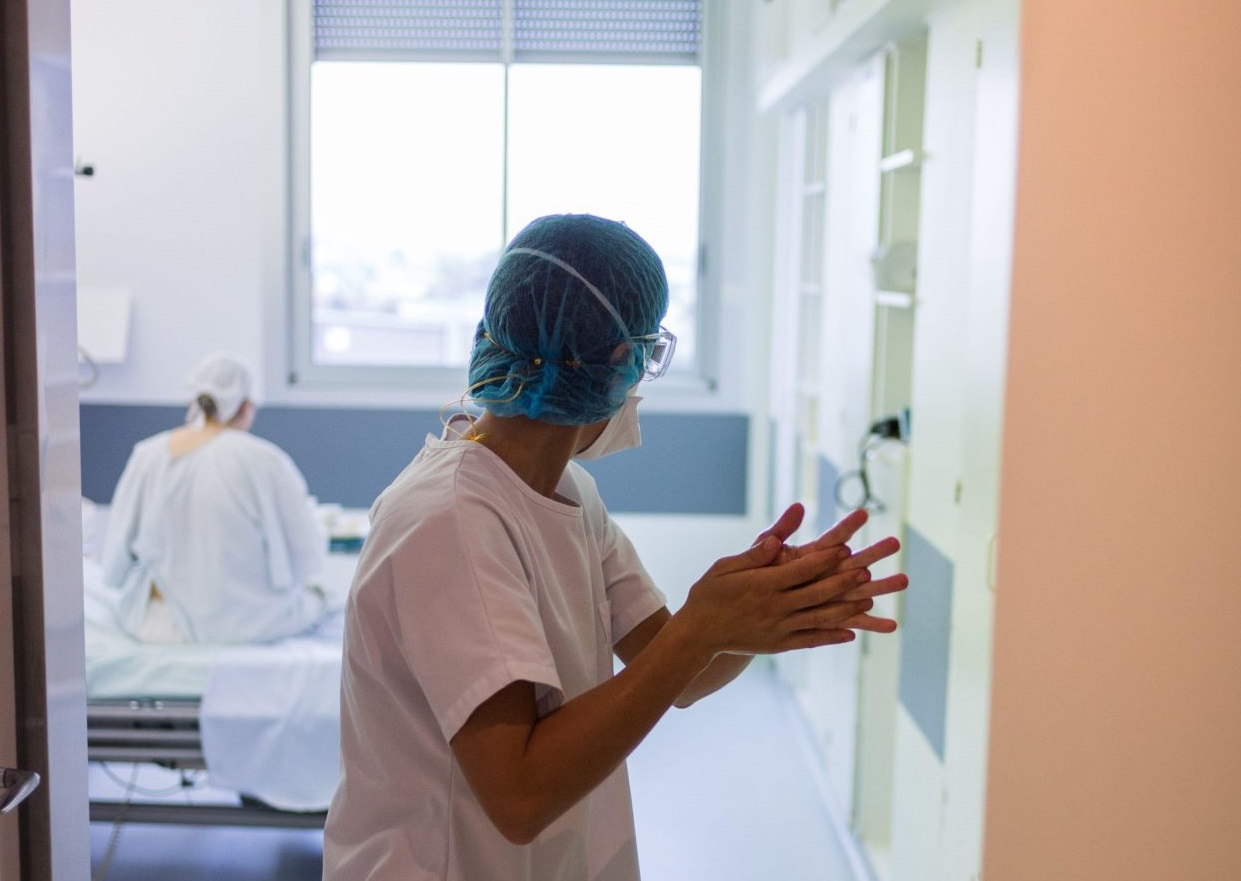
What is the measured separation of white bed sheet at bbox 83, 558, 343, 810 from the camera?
296 centimetres

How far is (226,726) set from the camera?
9.71 ft

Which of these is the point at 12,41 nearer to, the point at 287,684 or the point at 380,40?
the point at 287,684

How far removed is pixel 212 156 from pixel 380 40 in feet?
2.55

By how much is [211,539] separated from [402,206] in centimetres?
205

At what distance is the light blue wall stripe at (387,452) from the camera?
493 cm

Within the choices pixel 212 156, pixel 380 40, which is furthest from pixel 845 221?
pixel 212 156

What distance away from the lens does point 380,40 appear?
4.80 meters

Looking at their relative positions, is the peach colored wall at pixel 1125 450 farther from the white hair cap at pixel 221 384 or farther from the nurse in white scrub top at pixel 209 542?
the white hair cap at pixel 221 384

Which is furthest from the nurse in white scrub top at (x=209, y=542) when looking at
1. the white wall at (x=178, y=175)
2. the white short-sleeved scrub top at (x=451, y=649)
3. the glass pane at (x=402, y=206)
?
the white short-sleeved scrub top at (x=451, y=649)

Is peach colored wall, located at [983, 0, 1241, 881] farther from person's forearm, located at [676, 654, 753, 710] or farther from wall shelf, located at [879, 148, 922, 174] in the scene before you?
wall shelf, located at [879, 148, 922, 174]

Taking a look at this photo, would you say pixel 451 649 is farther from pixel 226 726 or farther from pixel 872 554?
pixel 226 726

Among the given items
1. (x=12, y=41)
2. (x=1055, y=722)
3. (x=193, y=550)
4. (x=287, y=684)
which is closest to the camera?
(x=12, y=41)

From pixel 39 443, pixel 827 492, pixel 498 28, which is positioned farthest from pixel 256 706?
pixel 498 28

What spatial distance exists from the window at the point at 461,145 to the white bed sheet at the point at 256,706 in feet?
6.91
